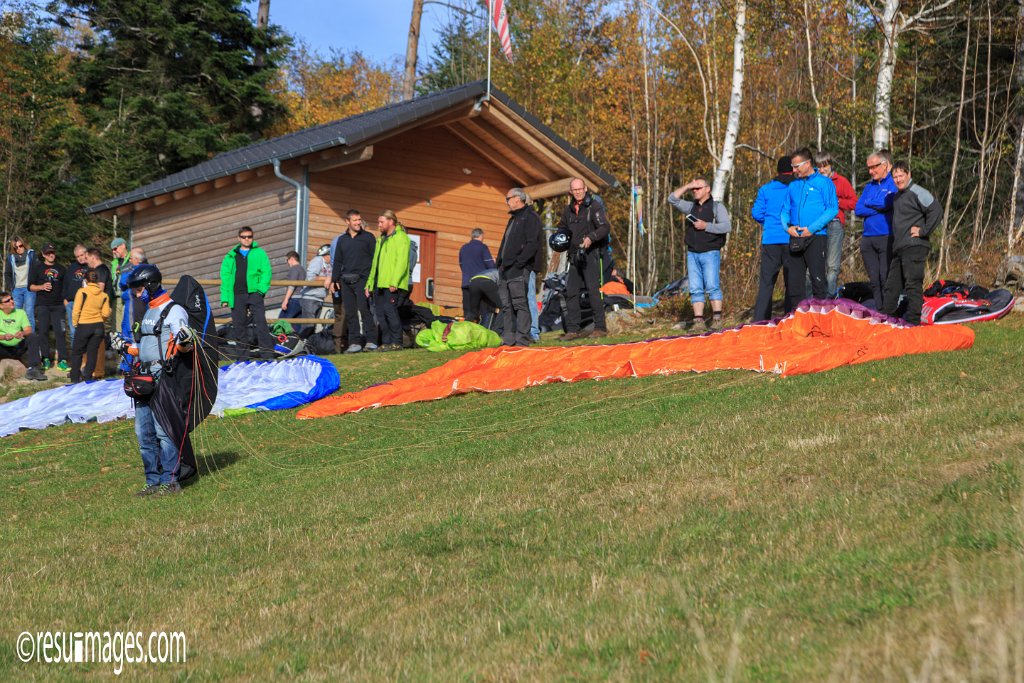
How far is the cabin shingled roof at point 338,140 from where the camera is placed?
2017cm

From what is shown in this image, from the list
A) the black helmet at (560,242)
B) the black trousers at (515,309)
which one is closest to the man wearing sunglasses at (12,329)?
the black trousers at (515,309)

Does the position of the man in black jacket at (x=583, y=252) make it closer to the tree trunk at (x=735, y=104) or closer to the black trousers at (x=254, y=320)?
the black trousers at (x=254, y=320)

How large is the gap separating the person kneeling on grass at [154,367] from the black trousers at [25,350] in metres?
9.53

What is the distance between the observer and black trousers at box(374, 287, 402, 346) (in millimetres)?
16906

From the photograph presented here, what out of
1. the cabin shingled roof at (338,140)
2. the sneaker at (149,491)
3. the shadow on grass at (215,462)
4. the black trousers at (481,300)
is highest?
the cabin shingled roof at (338,140)

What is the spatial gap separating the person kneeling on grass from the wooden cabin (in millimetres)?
11523

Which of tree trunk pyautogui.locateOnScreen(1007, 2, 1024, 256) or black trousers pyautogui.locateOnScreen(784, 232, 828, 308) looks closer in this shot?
black trousers pyautogui.locateOnScreen(784, 232, 828, 308)

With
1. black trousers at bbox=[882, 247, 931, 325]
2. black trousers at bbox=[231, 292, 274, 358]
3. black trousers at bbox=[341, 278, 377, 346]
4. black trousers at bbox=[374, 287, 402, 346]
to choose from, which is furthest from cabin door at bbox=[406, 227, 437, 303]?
black trousers at bbox=[882, 247, 931, 325]

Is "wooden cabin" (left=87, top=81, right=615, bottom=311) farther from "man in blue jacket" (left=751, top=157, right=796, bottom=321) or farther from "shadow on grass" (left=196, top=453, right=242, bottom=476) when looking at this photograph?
"shadow on grass" (left=196, top=453, right=242, bottom=476)

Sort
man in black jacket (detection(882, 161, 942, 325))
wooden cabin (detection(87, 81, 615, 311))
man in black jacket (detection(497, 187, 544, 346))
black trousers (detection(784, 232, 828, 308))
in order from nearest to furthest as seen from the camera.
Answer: man in black jacket (detection(882, 161, 942, 325)) < black trousers (detection(784, 232, 828, 308)) < man in black jacket (detection(497, 187, 544, 346)) < wooden cabin (detection(87, 81, 615, 311))

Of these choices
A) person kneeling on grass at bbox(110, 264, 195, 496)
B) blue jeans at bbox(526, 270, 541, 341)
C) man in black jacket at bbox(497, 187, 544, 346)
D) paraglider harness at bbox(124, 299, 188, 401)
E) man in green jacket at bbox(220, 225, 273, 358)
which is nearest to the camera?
paraglider harness at bbox(124, 299, 188, 401)

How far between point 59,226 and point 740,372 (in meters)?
26.2

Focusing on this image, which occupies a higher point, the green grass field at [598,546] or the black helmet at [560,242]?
the black helmet at [560,242]

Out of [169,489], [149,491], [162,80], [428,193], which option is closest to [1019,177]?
[428,193]
